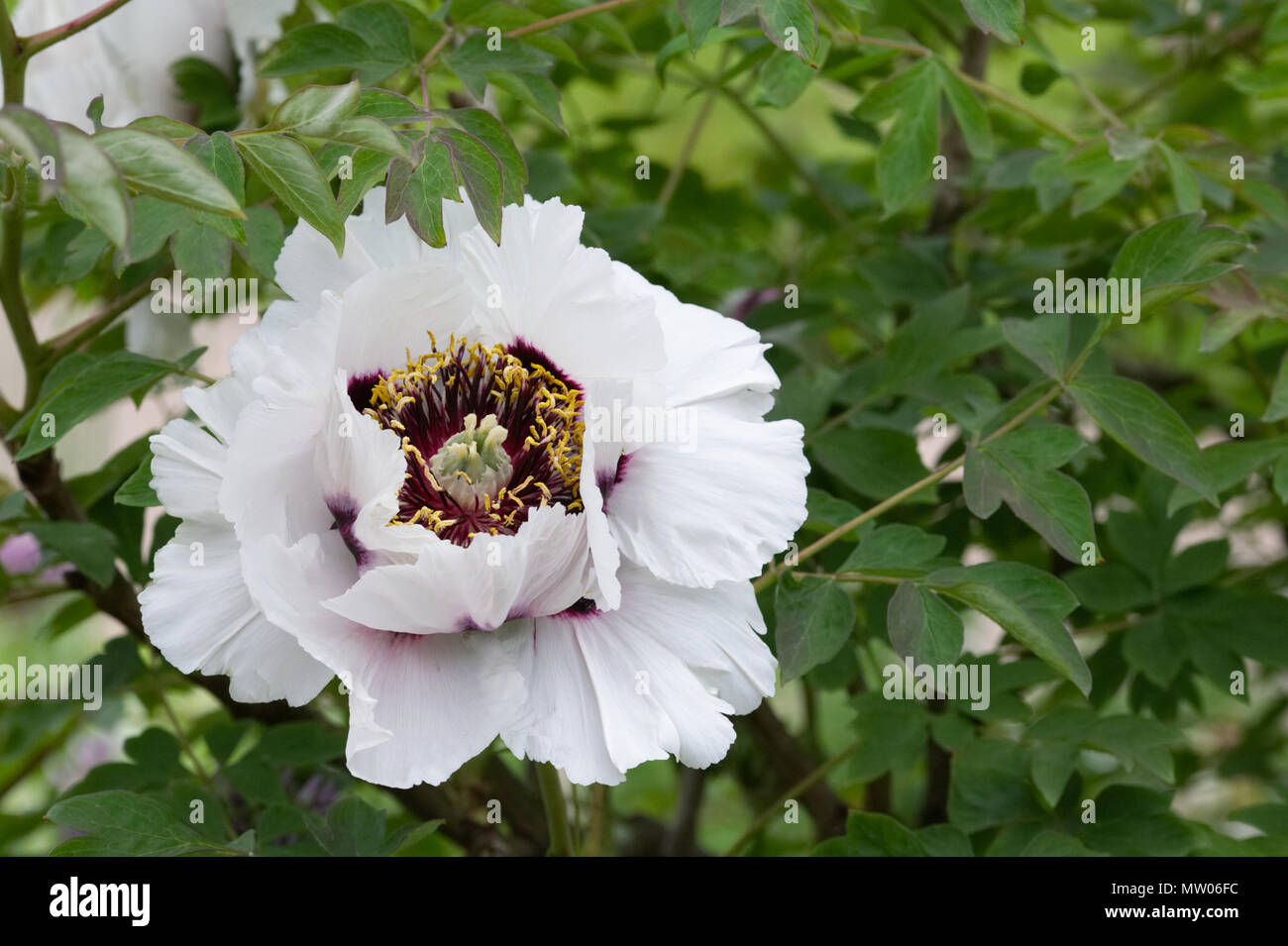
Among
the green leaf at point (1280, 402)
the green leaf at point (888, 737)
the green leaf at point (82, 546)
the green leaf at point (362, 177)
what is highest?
the green leaf at point (362, 177)

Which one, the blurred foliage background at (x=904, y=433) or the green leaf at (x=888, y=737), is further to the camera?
the green leaf at (x=888, y=737)

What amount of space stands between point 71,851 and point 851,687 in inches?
20.8

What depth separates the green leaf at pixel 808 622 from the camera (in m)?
0.58

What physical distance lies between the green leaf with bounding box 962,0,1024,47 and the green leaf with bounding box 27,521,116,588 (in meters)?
0.52

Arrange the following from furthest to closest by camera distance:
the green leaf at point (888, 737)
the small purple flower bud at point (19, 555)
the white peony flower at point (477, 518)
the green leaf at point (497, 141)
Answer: the small purple flower bud at point (19, 555)
the green leaf at point (888, 737)
the green leaf at point (497, 141)
the white peony flower at point (477, 518)

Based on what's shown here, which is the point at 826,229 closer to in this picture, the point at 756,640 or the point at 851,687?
the point at 851,687

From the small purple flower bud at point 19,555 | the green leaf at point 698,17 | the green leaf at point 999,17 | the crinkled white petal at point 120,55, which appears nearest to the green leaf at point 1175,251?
the green leaf at point 999,17

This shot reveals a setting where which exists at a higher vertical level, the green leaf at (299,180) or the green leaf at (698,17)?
the green leaf at (698,17)

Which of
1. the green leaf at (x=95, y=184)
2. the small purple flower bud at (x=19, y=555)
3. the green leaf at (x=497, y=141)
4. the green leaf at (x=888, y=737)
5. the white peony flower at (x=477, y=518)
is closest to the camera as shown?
the green leaf at (x=95, y=184)

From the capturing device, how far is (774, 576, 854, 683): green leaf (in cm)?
58

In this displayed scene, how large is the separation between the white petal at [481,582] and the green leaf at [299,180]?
13 centimetres
